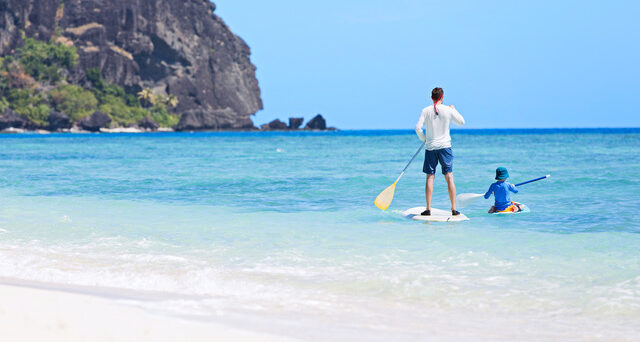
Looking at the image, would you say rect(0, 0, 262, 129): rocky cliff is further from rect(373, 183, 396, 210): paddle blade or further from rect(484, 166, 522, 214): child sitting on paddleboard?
rect(484, 166, 522, 214): child sitting on paddleboard

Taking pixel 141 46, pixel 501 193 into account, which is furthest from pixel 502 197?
pixel 141 46

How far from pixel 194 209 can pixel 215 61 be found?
168628 mm

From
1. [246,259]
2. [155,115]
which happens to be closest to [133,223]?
[246,259]

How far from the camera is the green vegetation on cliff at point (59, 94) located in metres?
132

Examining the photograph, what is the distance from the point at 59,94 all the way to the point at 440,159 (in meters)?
142

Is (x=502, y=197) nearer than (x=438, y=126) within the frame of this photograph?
No

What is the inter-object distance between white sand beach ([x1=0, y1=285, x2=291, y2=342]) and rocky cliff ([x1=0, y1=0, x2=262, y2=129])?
501ft

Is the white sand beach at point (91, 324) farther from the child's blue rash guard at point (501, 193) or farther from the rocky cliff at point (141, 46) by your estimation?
the rocky cliff at point (141, 46)

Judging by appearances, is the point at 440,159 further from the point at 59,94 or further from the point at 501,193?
the point at 59,94

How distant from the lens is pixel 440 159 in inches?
370

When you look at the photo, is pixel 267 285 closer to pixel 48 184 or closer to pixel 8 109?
pixel 48 184

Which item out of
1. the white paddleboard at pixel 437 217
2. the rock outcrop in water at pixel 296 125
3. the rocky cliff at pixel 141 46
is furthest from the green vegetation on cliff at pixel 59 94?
the white paddleboard at pixel 437 217

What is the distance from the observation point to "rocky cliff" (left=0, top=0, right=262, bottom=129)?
15525 centimetres

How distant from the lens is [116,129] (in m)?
139
